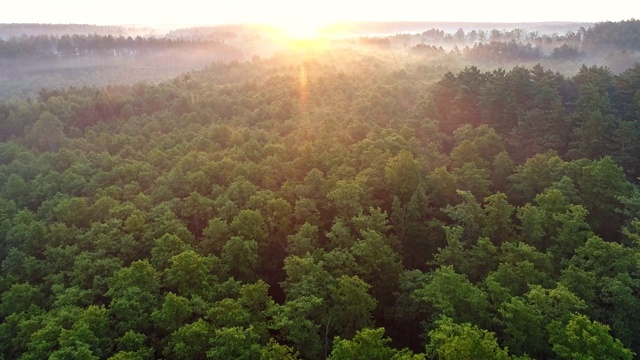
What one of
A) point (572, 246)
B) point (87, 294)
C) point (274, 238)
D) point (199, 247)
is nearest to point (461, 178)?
point (572, 246)

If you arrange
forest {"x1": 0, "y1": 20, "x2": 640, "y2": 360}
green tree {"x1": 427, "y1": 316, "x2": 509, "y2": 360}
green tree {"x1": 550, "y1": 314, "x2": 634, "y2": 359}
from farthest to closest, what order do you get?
forest {"x1": 0, "y1": 20, "x2": 640, "y2": 360} → green tree {"x1": 550, "y1": 314, "x2": 634, "y2": 359} → green tree {"x1": 427, "y1": 316, "x2": 509, "y2": 360}

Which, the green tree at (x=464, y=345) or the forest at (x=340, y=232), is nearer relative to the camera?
the green tree at (x=464, y=345)

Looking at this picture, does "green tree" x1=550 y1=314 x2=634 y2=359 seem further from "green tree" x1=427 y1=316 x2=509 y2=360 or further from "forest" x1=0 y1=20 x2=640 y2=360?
"green tree" x1=427 y1=316 x2=509 y2=360

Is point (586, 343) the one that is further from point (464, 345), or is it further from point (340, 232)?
point (340, 232)

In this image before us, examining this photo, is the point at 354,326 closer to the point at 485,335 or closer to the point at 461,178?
the point at 485,335

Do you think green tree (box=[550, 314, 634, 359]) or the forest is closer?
green tree (box=[550, 314, 634, 359])

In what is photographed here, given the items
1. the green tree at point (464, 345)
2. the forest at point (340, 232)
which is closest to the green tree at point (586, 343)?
the forest at point (340, 232)

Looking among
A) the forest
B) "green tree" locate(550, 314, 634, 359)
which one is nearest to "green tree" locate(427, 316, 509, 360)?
the forest

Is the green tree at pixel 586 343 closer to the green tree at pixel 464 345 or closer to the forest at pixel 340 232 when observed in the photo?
the forest at pixel 340 232

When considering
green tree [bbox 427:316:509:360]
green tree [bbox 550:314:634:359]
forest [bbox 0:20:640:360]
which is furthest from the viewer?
forest [bbox 0:20:640:360]
